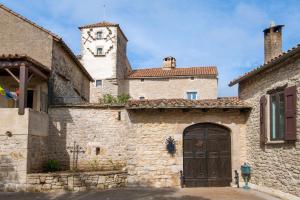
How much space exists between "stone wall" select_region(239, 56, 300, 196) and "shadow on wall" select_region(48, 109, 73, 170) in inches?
276

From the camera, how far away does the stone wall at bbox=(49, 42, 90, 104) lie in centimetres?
1437

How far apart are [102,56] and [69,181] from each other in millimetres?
21153

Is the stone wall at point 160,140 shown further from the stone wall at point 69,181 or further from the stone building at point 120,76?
the stone building at point 120,76

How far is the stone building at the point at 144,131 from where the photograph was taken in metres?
10.0

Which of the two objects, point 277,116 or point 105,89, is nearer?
point 277,116

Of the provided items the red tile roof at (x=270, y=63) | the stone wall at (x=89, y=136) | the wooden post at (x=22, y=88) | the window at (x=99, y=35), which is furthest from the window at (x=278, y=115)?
the window at (x=99, y=35)

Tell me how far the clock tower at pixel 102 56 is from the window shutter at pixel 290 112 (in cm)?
2252

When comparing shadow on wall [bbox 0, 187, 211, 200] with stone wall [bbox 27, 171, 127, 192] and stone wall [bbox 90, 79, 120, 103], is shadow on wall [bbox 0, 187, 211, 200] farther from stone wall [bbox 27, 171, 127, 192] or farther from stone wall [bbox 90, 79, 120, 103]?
stone wall [bbox 90, 79, 120, 103]

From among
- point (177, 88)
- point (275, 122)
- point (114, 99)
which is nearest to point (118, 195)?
point (275, 122)

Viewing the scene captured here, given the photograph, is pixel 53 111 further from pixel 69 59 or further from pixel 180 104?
pixel 180 104

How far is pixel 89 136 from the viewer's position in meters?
13.8

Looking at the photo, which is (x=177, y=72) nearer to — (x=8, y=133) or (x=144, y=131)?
(x=144, y=131)

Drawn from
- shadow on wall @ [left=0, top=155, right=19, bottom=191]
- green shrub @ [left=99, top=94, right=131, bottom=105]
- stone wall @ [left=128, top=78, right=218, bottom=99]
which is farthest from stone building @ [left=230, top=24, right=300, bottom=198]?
green shrub @ [left=99, top=94, right=131, bottom=105]

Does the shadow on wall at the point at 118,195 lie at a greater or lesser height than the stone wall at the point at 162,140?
lesser
